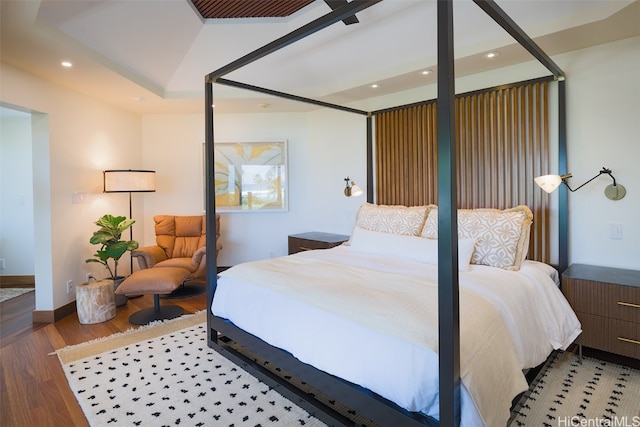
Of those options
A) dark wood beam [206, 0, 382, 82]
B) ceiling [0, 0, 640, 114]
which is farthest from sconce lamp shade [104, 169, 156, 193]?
dark wood beam [206, 0, 382, 82]

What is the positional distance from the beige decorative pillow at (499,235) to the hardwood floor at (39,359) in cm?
280

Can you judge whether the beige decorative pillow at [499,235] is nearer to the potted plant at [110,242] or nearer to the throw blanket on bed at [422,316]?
the throw blanket on bed at [422,316]

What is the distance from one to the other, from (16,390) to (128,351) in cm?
70

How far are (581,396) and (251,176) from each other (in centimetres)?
429

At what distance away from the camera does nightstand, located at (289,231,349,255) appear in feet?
13.3

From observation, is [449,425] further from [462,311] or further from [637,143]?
[637,143]

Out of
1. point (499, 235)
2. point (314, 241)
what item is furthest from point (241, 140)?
point (499, 235)

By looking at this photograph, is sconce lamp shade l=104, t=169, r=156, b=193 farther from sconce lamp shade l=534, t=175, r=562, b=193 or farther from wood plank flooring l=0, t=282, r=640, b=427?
sconce lamp shade l=534, t=175, r=562, b=193

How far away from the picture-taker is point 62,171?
3.64 meters

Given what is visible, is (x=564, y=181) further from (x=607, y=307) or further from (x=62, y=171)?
(x=62, y=171)

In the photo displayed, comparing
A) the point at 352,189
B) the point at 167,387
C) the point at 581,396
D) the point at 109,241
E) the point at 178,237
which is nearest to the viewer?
the point at 581,396

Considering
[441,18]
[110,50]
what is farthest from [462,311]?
[110,50]

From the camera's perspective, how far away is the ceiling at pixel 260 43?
2.47 metres

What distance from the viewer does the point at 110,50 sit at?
124 inches
